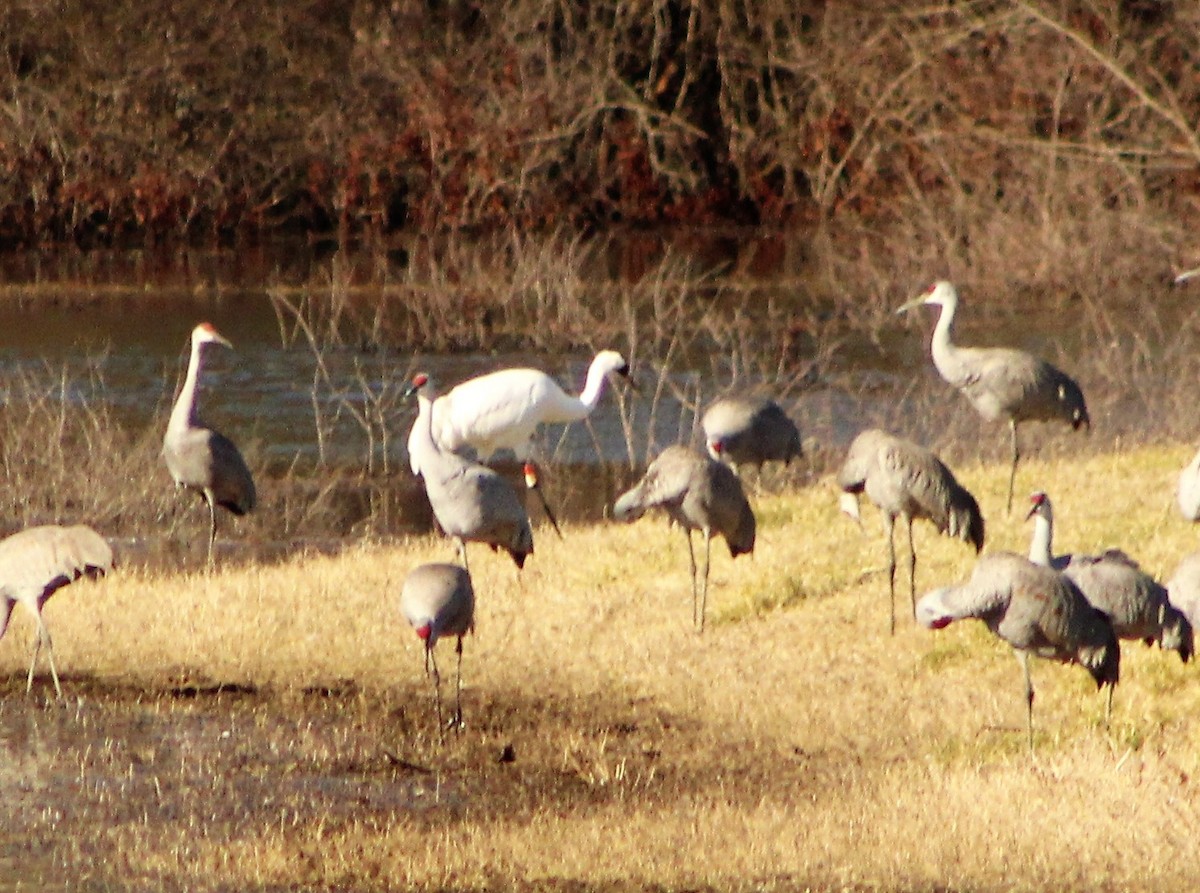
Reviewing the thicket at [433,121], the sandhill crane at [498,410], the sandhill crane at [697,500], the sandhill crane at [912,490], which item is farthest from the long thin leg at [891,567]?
the thicket at [433,121]

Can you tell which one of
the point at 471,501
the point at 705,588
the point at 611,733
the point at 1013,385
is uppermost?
the point at 1013,385

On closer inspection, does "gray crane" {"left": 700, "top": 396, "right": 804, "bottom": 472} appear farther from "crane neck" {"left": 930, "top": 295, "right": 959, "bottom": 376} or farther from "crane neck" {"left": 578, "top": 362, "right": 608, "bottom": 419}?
"crane neck" {"left": 578, "top": 362, "right": 608, "bottom": 419}

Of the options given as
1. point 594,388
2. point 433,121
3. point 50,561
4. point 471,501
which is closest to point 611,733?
point 471,501

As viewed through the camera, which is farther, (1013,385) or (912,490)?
(1013,385)

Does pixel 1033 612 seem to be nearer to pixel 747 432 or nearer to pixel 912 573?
pixel 912 573

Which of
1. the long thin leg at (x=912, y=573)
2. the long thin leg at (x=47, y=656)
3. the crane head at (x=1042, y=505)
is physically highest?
the crane head at (x=1042, y=505)

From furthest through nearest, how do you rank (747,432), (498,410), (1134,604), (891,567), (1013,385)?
(498,410), (1013,385), (747,432), (891,567), (1134,604)

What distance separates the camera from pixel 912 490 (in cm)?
879

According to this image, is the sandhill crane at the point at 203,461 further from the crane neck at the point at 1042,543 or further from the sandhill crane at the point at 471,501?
the crane neck at the point at 1042,543

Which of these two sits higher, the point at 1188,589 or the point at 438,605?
the point at 1188,589

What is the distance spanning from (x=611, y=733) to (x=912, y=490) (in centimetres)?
162

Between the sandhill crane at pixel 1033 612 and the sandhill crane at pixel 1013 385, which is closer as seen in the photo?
the sandhill crane at pixel 1033 612

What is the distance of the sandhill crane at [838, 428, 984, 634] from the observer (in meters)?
8.75

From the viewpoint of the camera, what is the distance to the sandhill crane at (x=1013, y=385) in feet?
37.5
